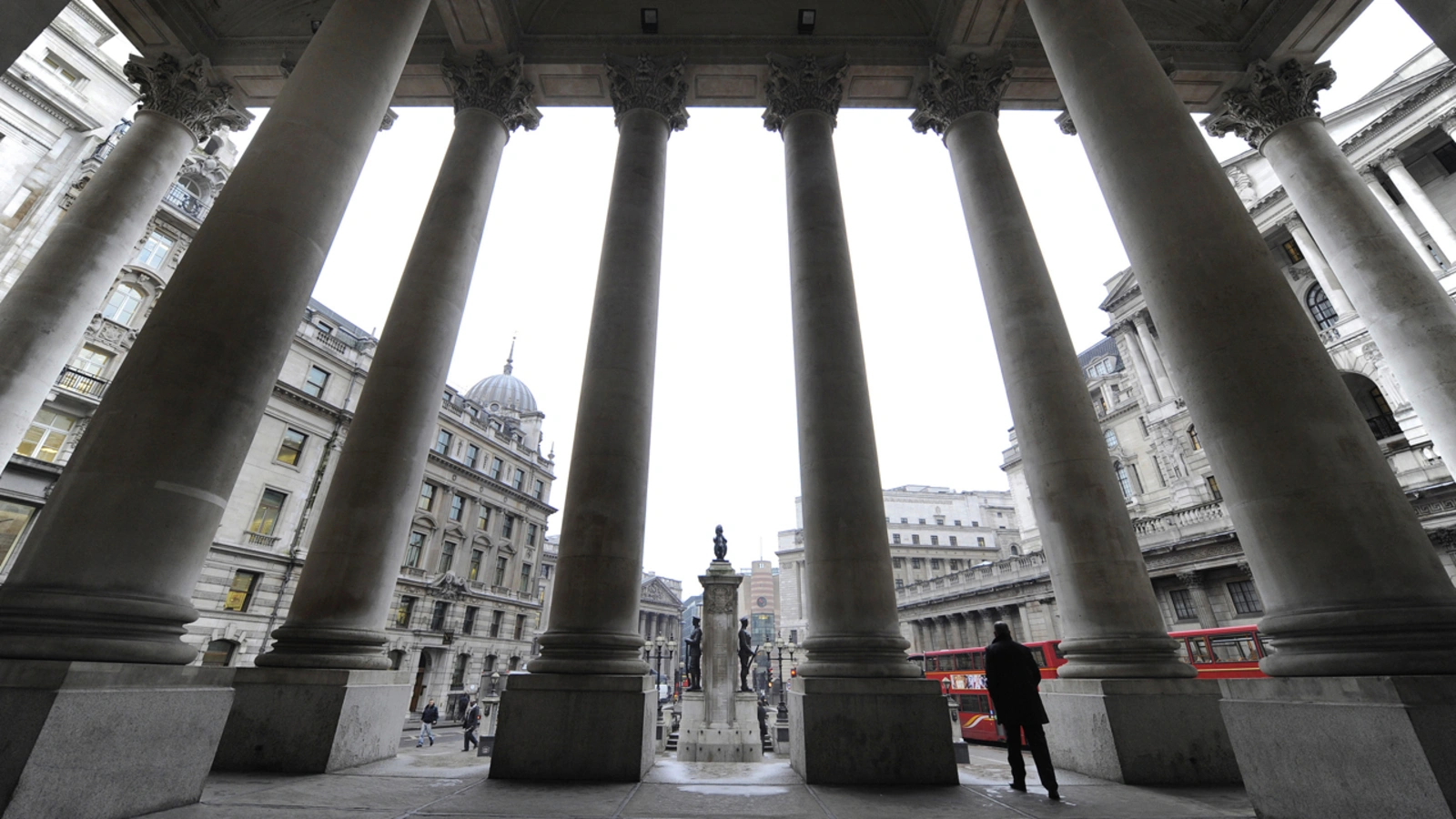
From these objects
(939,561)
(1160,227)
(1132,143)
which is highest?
(939,561)

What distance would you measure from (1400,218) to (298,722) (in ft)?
167

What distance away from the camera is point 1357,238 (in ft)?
40.9

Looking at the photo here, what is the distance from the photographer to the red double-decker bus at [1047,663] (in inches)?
812

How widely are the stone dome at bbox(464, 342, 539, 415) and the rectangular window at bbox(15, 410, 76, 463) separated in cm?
→ 4686

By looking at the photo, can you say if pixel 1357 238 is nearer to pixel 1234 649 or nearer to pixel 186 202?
pixel 1234 649

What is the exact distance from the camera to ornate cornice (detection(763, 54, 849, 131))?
14.1 metres

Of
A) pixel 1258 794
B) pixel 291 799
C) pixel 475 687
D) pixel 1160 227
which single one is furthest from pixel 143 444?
pixel 475 687

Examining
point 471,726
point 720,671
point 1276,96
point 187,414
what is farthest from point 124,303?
point 1276,96

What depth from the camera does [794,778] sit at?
7.51 metres

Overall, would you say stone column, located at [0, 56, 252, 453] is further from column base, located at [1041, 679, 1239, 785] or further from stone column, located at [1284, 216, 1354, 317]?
stone column, located at [1284, 216, 1354, 317]

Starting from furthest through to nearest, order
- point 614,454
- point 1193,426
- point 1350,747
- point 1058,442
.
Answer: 1. point 1193,426
2. point 1058,442
3. point 614,454
4. point 1350,747

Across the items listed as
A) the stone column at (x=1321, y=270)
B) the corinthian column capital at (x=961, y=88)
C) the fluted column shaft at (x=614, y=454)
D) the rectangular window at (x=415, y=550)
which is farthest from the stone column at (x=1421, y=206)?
the rectangular window at (x=415, y=550)

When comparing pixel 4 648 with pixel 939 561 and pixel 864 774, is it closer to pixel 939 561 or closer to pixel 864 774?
pixel 864 774

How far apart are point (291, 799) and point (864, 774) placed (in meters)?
6.16
